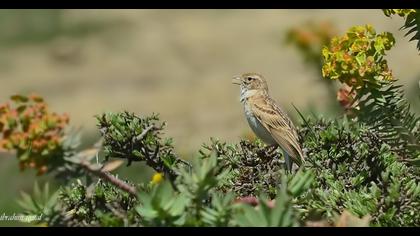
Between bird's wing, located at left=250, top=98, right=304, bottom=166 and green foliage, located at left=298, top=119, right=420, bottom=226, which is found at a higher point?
bird's wing, located at left=250, top=98, right=304, bottom=166

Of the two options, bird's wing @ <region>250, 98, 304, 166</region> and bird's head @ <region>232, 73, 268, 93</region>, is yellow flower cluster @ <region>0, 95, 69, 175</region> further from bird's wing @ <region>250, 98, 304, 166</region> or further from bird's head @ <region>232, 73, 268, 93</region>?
bird's head @ <region>232, 73, 268, 93</region>

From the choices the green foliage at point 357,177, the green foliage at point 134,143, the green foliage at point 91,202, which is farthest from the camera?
the green foliage at point 134,143

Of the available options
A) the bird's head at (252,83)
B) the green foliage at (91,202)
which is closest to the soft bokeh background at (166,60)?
the bird's head at (252,83)

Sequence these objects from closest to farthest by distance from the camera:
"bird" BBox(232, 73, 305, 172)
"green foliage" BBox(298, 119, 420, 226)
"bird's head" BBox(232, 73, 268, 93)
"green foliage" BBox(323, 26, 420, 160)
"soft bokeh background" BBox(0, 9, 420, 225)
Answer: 1. "green foliage" BBox(298, 119, 420, 226)
2. "green foliage" BBox(323, 26, 420, 160)
3. "bird" BBox(232, 73, 305, 172)
4. "bird's head" BBox(232, 73, 268, 93)
5. "soft bokeh background" BBox(0, 9, 420, 225)

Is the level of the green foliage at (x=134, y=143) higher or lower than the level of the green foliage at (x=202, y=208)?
higher

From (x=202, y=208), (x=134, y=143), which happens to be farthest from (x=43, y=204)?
(x=134, y=143)

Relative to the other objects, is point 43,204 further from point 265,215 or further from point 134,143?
point 134,143

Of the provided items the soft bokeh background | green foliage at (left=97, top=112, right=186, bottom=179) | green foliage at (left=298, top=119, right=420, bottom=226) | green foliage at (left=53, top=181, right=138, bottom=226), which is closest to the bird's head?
green foliage at (left=298, top=119, right=420, bottom=226)

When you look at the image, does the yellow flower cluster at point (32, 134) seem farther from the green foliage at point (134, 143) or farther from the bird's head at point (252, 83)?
the bird's head at point (252, 83)

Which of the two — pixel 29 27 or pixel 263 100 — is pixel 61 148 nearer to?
pixel 263 100
